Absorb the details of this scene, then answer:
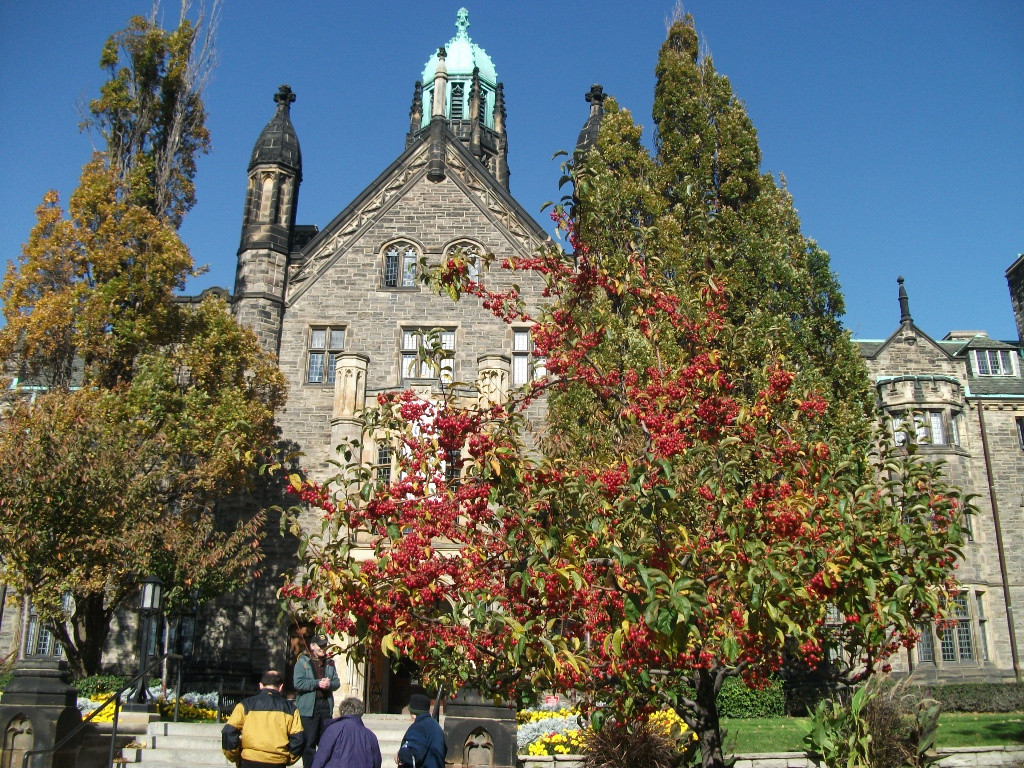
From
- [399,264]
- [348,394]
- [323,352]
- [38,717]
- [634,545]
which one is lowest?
[38,717]

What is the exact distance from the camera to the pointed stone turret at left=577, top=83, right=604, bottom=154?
27266 mm

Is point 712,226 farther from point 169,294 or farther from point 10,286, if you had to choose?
point 10,286

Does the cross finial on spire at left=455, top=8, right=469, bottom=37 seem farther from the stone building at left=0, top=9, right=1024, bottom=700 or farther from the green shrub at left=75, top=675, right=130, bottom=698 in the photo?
the green shrub at left=75, top=675, right=130, bottom=698

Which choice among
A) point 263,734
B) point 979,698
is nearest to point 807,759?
point 263,734

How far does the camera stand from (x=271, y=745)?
8.47 m

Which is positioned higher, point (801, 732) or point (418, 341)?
point (418, 341)

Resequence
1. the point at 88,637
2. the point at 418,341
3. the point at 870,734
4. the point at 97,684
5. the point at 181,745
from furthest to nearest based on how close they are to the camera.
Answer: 1. the point at 418,341
2. the point at 88,637
3. the point at 97,684
4. the point at 181,745
5. the point at 870,734

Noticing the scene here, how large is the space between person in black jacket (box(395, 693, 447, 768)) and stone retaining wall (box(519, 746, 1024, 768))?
4.30m

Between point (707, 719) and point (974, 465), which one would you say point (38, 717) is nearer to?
point (707, 719)

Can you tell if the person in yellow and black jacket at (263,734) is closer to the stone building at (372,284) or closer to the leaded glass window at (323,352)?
the stone building at (372,284)

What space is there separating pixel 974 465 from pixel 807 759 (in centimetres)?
1806

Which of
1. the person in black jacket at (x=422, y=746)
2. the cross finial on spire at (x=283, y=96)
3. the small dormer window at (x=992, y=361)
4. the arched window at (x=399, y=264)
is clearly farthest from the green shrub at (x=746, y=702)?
the cross finial on spire at (x=283, y=96)

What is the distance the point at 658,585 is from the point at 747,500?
2.79 metres

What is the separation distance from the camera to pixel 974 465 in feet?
87.7
